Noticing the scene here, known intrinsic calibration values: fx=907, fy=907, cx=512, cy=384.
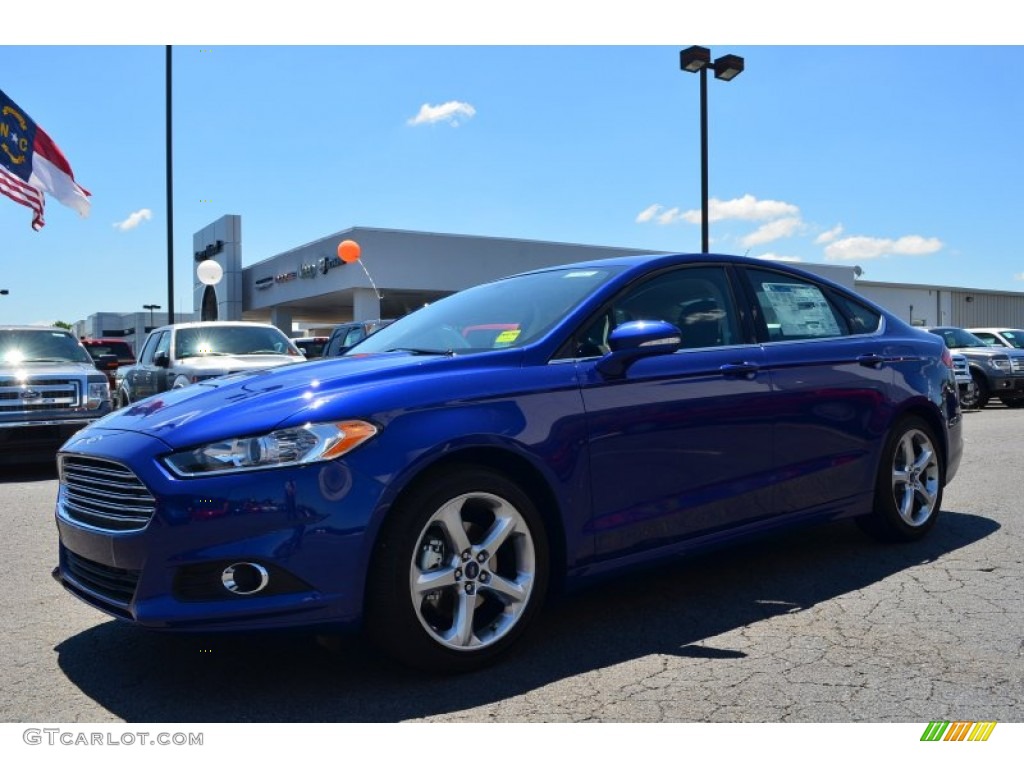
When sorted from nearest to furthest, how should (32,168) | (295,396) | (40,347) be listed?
1. (295,396)
2. (40,347)
3. (32,168)

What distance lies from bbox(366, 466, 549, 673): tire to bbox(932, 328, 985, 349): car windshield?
690 inches

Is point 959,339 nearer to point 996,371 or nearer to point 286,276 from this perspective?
point 996,371

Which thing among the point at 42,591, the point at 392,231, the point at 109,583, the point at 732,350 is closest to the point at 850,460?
the point at 732,350

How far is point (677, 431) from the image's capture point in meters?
3.89

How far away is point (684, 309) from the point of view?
4.31 metres

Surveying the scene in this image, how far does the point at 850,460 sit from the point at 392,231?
98.2ft

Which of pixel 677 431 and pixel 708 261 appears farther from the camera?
pixel 708 261

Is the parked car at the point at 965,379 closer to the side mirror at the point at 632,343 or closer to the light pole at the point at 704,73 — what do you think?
the light pole at the point at 704,73

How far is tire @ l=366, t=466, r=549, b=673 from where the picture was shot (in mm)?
3064

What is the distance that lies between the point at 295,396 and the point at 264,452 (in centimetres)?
29

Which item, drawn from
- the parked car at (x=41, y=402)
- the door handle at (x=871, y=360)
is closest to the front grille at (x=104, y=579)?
the door handle at (x=871, y=360)

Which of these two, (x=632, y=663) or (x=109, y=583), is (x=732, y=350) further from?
(x=109, y=583)

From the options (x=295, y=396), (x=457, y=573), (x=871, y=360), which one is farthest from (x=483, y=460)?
(x=871, y=360)

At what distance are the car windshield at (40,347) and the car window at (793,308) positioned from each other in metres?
8.87
